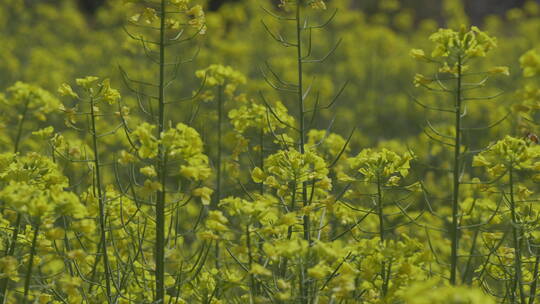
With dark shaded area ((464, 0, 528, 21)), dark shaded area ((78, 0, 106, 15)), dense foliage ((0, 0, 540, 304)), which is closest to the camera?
dense foliage ((0, 0, 540, 304))

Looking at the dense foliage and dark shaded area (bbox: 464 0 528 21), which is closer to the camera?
the dense foliage

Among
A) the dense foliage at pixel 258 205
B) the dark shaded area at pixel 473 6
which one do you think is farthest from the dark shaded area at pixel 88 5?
the dense foliage at pixel 258 205

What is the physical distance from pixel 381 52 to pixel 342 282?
38.7ft

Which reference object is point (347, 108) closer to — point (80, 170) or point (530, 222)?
point (80, 170)

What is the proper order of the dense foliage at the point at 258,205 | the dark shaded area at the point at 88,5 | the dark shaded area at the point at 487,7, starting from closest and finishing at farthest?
the dense foliage at the point at 258,205, the dark shaded area at the point at 88,5, the dark shaded area at the point at 487,7

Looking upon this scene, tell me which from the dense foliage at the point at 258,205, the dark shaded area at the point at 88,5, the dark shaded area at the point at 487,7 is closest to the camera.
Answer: the dense foliage at the point at 258,205

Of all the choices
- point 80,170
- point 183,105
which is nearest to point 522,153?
point 80,170

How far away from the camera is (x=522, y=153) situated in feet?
10.9

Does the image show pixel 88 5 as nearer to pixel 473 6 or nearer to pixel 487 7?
pixel 473 6

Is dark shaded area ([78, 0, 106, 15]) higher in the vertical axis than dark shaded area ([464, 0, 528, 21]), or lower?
lower

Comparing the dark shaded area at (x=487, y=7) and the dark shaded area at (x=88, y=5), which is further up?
the dark shaded area at (x=487, y=7)

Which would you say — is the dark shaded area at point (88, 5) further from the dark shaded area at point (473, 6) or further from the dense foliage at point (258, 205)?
the dense foliage at point (258, 205)

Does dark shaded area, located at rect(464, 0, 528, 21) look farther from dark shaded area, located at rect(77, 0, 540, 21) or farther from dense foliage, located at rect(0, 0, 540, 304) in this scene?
dense foliage, located at rect(0, 0, 540, 304)

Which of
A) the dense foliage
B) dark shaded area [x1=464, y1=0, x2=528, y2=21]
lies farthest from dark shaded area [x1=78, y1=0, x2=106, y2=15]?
the dense foliage
